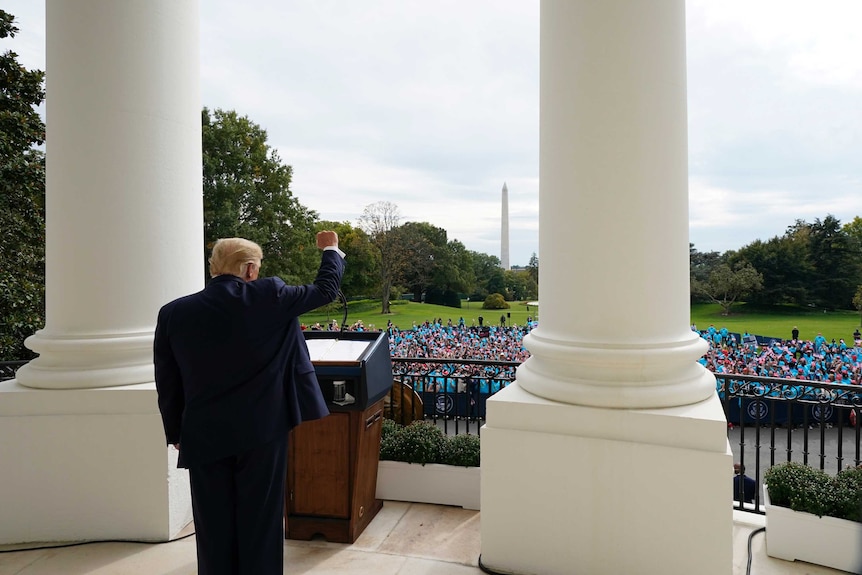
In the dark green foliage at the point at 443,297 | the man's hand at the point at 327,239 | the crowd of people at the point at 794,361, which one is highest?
the man's hand at the point at 327,239

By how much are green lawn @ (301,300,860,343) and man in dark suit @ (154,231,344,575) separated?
28051 millimetres

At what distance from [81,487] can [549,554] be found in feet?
14.7

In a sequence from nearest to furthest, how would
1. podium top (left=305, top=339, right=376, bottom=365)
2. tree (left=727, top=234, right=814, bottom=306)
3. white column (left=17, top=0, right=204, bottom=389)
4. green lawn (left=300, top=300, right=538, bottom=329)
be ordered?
podium top (left=305, top=339, right=376, bottom=365) → white column (left=17, top=0, right=204, bottom=389) → green lawn (left=300, top=300, right=538, bottom=329) → tree (left=727, top=234, right=814, bottom=306)

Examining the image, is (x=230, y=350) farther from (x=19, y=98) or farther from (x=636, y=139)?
(x=19, y=98)

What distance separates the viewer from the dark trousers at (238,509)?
3625 millimetres

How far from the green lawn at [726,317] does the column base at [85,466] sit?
26167 millimetres

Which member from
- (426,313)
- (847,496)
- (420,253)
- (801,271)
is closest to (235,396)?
(847,496)

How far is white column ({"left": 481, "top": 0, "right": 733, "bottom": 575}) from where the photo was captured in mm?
4320

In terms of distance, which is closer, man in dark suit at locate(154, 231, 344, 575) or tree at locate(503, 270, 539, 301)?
man in dark suit at locate(154, 231, 344, 575)

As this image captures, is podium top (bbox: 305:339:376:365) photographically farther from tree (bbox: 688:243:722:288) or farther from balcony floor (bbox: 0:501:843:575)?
tree (bbox: 688:243:722:288)

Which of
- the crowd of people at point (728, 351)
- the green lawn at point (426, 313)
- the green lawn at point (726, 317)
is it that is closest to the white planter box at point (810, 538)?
the crowd of people at point (728, 351)

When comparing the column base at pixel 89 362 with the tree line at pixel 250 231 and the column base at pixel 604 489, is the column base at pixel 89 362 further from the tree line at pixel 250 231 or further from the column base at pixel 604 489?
the tree line at pixel 250 231

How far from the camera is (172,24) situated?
589 centimetres

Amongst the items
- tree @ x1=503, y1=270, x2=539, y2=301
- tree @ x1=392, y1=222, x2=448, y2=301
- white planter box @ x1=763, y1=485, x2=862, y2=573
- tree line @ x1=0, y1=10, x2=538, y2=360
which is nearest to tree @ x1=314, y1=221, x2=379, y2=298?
Result: tree line @ x1=0, y1=10, x2=538, y2=360
